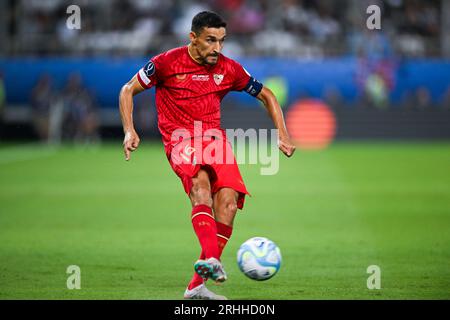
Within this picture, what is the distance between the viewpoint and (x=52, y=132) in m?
29.7

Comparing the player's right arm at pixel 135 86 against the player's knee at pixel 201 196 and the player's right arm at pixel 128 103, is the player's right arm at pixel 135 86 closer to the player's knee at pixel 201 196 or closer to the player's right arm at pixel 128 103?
the player's right arm at pixel 128 103

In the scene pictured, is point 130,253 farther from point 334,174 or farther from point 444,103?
point 444,103

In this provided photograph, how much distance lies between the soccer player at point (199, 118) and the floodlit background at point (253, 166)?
0.75 metres

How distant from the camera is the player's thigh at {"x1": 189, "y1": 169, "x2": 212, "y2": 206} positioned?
7.24 m

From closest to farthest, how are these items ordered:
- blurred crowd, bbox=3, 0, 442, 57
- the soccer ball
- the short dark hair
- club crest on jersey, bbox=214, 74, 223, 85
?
the soccer ball
the short dark hair
club crest on jersey, bbox=214, 74, 223, 85
blurred crowd, bbox=3, 0, 442, 57

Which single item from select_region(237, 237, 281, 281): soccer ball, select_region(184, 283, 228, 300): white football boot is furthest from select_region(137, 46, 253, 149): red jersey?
select_region(184, 283, 228, 300): white football boot

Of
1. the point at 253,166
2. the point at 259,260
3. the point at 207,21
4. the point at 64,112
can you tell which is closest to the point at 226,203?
the point at 259,260

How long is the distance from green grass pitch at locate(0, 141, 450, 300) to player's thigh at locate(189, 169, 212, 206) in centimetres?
83

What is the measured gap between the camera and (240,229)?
11.9m

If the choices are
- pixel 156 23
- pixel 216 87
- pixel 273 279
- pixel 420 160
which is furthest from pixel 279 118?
pixel 156 23

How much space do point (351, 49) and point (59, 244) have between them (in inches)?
808

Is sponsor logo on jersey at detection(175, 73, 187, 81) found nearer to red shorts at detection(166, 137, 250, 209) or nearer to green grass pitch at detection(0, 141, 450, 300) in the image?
red shorts at detection(166, 137, 250, 209)

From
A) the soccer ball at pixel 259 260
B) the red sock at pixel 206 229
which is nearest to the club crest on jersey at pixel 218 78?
the red sock at pixel 206 229

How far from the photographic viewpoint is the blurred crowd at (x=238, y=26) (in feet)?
97.0
